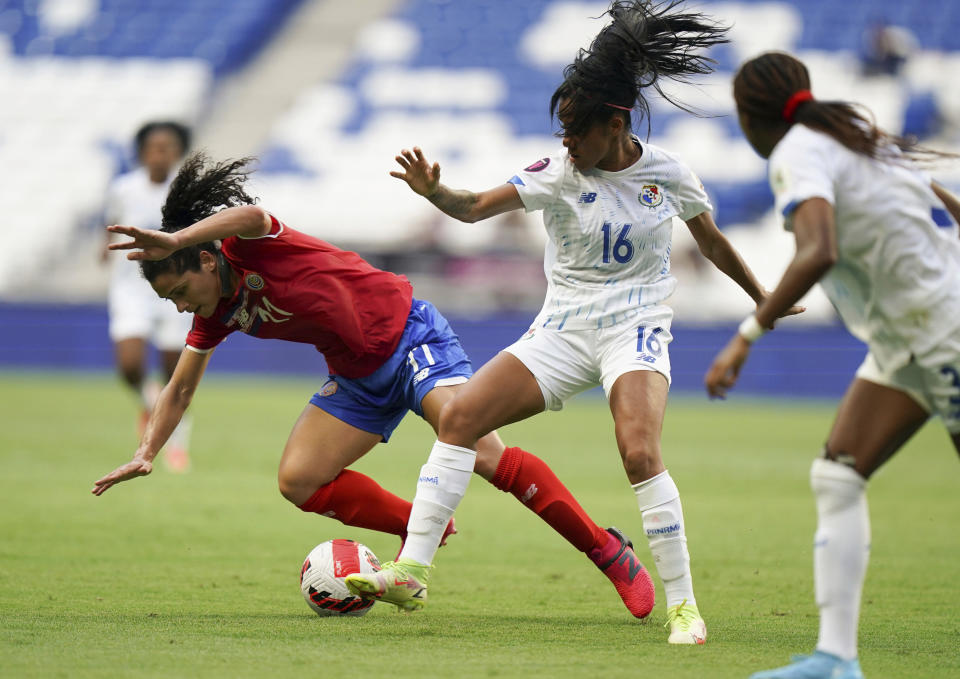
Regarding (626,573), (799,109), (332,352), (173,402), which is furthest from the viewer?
(332,352)

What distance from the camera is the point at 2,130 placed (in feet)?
77.8

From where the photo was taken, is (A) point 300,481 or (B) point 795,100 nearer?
(B) point 795,100

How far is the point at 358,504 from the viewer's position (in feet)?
18.3

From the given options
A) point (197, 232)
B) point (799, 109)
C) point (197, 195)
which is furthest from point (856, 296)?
point (197, 195)

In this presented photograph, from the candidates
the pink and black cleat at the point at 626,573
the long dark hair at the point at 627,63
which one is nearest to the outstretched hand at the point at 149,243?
the long dark hair at the point at 627,63

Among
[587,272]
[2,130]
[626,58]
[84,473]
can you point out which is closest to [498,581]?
[587,272]

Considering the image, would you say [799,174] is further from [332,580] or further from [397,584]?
[332,580]

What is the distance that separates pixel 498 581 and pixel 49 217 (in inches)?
728

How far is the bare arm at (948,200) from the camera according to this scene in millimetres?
4152

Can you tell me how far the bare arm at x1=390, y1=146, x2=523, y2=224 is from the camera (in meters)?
4.80

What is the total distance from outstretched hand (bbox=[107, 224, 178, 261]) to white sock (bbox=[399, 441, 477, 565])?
1302 mm

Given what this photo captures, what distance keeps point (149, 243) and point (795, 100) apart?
7.67 ft

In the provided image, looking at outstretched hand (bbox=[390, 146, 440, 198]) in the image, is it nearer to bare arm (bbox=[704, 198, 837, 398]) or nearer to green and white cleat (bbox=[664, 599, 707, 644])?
bare arm (bbox=[704, 198, 837, 398])

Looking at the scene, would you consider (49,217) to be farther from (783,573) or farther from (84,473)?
(783,573)
